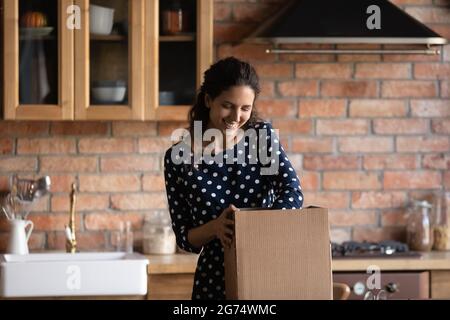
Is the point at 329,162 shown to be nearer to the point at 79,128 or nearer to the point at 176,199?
the point at 79,128

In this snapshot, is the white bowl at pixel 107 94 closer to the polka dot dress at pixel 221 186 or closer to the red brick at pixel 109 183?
the red brick at pixel 109 183

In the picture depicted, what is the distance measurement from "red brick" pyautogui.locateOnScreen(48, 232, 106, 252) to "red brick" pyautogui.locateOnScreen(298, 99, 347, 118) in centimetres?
103

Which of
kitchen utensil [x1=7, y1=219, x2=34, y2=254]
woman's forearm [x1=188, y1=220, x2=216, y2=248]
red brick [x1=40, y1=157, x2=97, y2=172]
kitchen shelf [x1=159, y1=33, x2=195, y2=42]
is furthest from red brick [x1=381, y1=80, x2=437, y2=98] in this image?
woman's forearm [x1=188, y1=220, x2=216, y2=248]

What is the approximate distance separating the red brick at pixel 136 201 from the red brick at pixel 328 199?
0.64m

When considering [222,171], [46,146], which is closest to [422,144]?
[46,146]

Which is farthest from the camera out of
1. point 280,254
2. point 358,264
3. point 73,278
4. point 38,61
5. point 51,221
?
point 51,221

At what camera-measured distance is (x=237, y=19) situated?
3.89 m

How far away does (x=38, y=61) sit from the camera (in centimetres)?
361

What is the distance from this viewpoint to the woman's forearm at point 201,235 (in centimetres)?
196

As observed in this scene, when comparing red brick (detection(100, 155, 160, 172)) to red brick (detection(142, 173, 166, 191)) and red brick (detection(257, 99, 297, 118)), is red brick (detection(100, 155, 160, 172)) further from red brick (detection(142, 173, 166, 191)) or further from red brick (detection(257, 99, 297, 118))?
red brick (detection(257, 99, 297, 118))

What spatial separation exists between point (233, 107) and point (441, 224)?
82.1 inches

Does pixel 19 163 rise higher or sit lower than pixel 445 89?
lower

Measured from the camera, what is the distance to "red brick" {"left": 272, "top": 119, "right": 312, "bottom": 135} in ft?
12.8

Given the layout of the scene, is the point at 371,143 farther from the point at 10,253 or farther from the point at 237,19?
the point at 10,253
